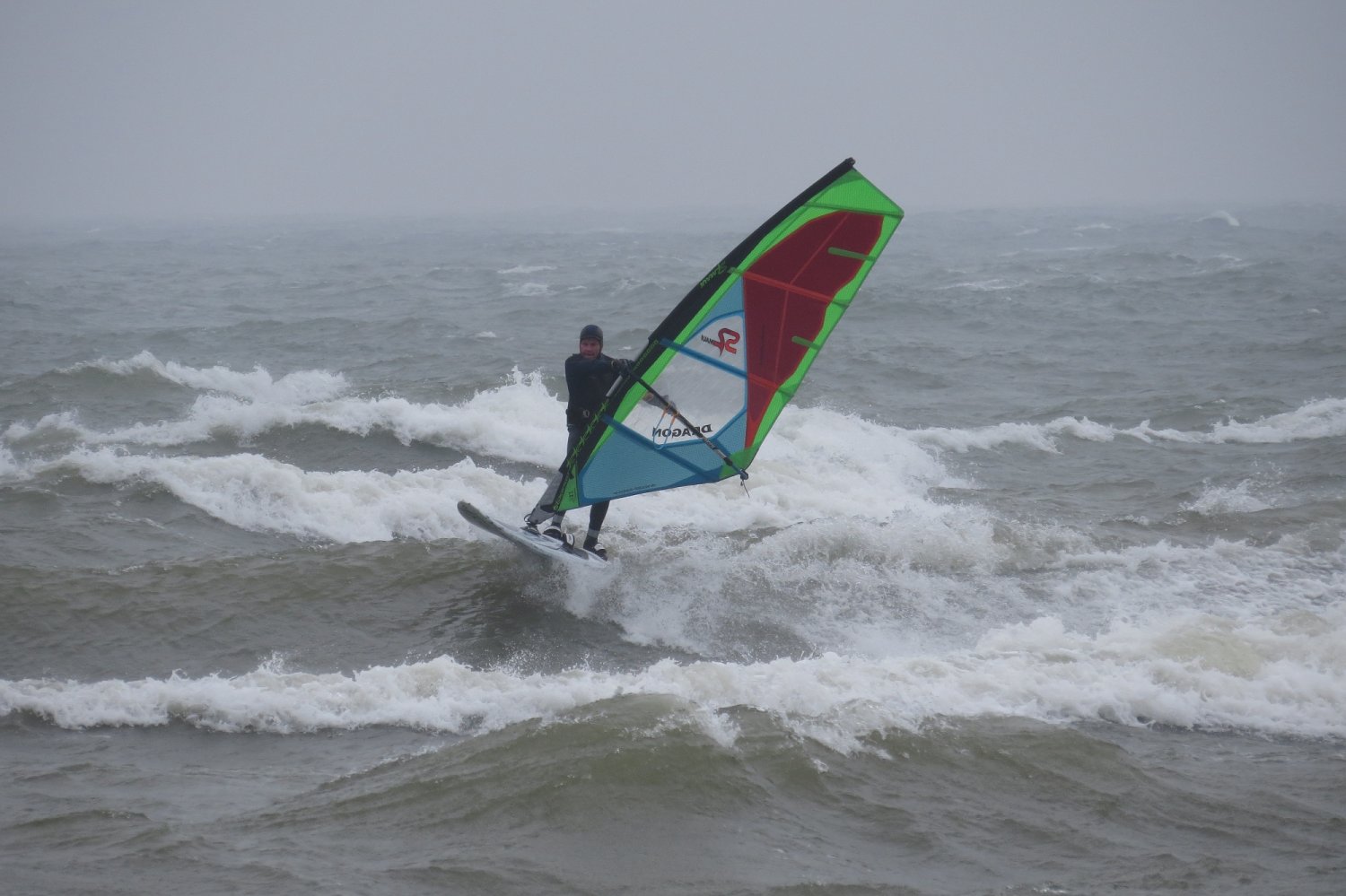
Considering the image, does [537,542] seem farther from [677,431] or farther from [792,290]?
[792,290]

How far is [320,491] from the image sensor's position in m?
9.03

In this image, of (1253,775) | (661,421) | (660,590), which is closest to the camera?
(1253,775)

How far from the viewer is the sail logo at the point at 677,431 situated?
6.83m

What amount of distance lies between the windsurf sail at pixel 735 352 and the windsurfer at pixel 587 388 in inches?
2.7

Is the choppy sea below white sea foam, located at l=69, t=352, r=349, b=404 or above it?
below

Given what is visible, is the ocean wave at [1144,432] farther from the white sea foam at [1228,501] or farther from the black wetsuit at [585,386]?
the black wetsuit at [585,386]

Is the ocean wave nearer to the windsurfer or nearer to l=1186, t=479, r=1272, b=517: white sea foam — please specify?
Answer: l=1186, t=479, r=1272, b=517: white sea foam

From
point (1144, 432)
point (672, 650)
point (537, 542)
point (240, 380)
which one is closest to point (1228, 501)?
point (1144, 432)

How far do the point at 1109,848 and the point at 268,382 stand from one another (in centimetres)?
1322

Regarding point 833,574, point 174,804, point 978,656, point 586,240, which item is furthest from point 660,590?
point 586,240

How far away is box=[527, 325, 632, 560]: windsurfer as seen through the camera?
262 inches

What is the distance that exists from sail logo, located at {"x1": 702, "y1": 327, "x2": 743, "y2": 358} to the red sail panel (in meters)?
0.07

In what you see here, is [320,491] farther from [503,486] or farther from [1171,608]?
[1171,608]

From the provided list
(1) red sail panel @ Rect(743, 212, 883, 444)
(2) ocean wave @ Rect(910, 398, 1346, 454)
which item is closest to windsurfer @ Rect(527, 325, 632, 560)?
(1) red sail panel @ Rect(743, 212, 883, 444)
